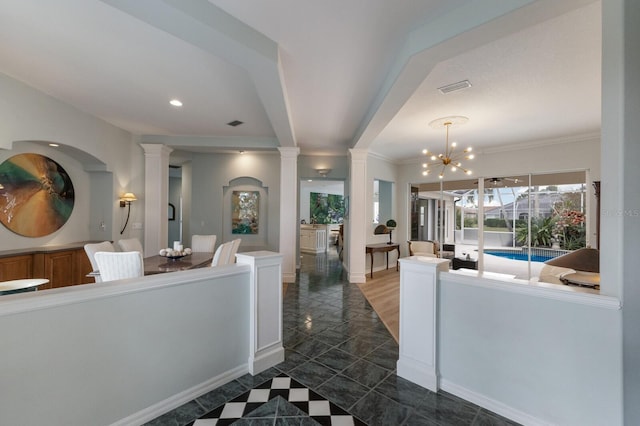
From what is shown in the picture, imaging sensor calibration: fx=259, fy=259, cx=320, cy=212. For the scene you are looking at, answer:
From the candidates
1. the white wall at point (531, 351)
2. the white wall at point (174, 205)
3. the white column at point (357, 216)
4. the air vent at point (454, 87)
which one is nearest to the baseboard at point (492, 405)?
the white wall at point (531, 351)

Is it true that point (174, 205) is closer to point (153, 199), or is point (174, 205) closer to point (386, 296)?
point (153, 199)

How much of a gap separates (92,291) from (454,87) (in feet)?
12.2

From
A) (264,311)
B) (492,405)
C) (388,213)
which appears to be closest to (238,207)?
(388,213)

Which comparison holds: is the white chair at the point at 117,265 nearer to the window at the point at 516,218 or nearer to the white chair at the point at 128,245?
the white chair at the point at 128,245

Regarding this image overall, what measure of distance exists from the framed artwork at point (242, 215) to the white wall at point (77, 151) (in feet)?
6.54

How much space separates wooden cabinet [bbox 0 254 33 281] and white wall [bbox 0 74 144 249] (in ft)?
1.04

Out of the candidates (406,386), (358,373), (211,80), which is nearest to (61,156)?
(211,80)

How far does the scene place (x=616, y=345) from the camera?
4.62 feet

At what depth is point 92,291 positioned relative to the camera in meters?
1.50

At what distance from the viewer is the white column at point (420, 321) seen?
6.75ft

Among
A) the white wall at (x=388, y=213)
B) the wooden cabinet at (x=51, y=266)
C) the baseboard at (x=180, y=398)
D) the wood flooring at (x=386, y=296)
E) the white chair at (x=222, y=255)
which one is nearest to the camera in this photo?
the baseboard at (x=180, y=398)

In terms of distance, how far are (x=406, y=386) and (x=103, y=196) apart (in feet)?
17.9

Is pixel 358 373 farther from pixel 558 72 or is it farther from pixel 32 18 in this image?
pixel 32 18

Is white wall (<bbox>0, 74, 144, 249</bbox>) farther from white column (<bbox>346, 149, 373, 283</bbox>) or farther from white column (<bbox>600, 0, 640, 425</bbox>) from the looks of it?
white column (<bbox>600, 0, 640, 425</bbox>)
